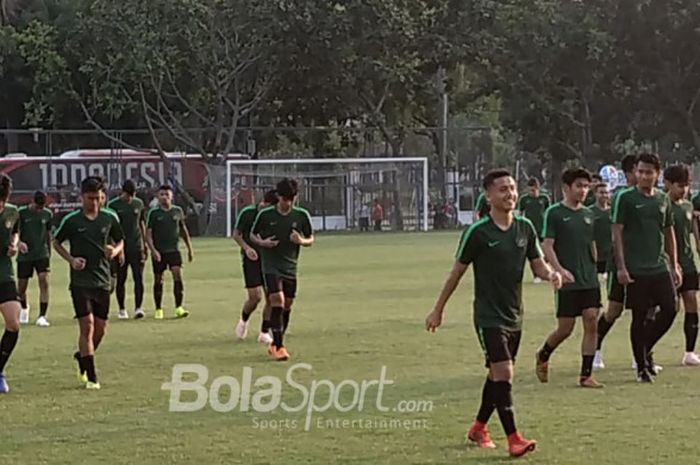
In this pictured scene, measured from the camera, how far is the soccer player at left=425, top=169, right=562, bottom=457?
8555mm

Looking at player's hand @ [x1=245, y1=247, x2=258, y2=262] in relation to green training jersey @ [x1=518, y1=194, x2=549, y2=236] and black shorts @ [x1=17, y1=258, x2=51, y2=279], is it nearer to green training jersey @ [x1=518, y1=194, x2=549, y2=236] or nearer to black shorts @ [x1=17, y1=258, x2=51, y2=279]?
black shorts @ [x1=17, y1=258, x2=51, y2=279]

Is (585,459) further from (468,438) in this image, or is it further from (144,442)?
(144,442)

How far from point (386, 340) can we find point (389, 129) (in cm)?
3816

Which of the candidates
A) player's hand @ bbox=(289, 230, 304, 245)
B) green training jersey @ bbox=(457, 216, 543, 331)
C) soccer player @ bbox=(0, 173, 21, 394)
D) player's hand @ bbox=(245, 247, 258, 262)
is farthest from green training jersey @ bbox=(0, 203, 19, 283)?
green training jersey @ bbox=(457, 216, 543, 331)

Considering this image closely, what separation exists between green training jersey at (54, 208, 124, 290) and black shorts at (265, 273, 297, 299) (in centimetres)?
233

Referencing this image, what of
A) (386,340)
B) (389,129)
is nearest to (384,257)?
(386,340)

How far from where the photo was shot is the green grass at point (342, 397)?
348 inches

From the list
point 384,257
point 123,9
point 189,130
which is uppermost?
point 123,9

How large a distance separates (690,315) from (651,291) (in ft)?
4.62

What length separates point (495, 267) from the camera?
8656mm

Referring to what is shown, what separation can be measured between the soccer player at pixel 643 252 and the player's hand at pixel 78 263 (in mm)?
4572

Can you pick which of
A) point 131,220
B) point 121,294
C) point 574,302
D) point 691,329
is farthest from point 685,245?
point 121,294

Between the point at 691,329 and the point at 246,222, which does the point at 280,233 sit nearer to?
the point at 246,222

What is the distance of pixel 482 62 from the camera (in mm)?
51875
